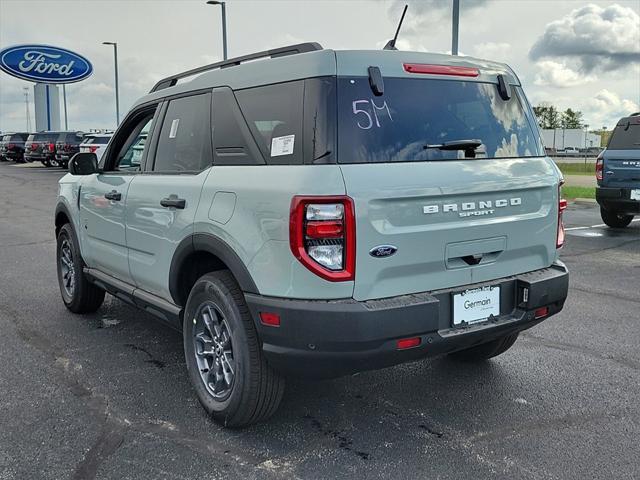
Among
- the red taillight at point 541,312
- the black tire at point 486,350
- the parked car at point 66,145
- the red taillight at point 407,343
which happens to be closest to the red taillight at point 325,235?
→ the red taillight at point 407,343

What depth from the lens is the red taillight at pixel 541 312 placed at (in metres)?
3.41

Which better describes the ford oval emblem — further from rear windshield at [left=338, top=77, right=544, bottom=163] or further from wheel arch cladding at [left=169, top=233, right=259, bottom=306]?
wheel arch cladding at [left=169, top=233, right=259, bottom=306]

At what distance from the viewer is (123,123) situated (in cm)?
466

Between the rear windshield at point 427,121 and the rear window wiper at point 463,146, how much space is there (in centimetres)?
1

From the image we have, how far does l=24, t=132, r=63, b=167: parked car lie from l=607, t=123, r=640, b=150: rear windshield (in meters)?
28.7

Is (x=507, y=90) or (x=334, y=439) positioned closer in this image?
(x=334, y=439)

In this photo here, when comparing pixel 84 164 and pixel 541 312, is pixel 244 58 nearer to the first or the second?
pixel 84 164

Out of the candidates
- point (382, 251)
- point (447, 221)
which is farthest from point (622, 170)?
point (382, 251)

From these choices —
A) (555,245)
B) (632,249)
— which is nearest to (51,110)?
(632,249)

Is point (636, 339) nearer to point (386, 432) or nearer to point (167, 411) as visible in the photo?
point (386, 432)

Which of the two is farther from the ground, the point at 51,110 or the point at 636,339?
the point at 51,110

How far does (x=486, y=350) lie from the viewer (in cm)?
425

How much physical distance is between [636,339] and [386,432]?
261 cm

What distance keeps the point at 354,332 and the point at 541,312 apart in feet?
4.10
